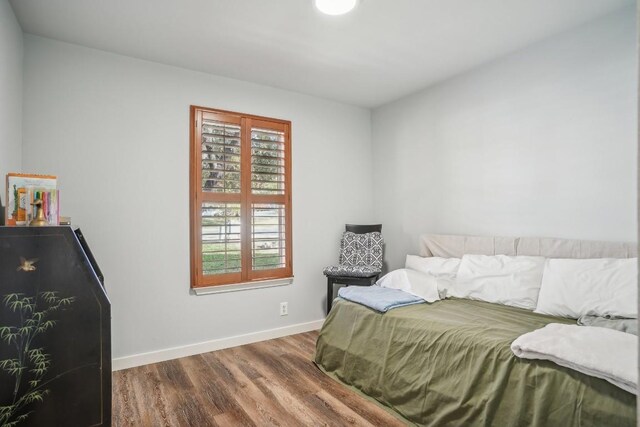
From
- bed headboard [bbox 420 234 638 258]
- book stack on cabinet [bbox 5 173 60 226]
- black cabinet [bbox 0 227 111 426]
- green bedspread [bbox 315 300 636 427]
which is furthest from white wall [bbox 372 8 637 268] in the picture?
book stack on cabinet [bbox 5 173 60 226]

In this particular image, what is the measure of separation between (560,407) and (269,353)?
2.25 meters

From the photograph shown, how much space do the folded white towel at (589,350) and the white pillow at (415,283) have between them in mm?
973

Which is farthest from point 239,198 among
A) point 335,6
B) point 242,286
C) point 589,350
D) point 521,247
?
point 589,350

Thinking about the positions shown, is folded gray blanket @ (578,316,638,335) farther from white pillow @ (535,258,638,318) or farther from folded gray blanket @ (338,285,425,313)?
folded gray blanket @ (338,285,425,313)

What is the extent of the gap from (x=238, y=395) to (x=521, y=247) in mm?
2375

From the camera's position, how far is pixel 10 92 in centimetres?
219

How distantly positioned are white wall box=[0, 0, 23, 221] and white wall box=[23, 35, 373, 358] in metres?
0.12

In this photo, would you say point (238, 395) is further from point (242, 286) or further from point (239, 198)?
point (239, 198)

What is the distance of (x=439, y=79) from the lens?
3359 millimetres

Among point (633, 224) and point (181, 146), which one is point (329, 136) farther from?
point (633, 224)

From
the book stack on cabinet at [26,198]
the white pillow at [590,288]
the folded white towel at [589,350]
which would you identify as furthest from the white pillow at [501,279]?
the book stack on cabinet at [26,198]

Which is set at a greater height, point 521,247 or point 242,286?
point 521,247

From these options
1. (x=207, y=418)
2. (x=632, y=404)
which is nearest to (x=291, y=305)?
(x=207, y=418)

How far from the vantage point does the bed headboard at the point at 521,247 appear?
2.23m
